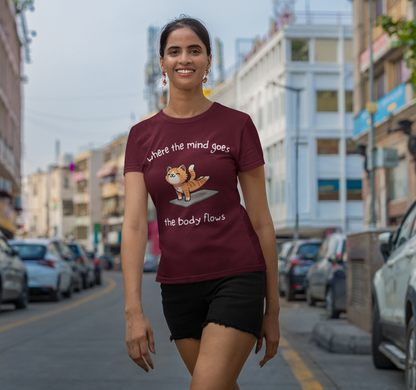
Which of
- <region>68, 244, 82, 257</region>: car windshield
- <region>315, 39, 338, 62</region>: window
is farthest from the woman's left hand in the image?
<region>315, 39, 338, 62</region>: window

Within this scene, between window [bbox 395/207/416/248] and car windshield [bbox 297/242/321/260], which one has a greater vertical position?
window [bbox 395/207/416/248]

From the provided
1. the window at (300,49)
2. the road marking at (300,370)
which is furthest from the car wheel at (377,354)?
the window at (300,49)

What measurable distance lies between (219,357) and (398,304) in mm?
4561

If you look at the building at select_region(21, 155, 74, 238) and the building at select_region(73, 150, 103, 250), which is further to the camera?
the building at select_region(21, 155, 74, 238)

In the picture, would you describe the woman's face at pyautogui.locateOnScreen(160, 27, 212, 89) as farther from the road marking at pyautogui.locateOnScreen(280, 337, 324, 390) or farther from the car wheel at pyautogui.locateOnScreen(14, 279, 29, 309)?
the car wheel at pyautogui.locateOnScreen(14, 279, 29, 309)

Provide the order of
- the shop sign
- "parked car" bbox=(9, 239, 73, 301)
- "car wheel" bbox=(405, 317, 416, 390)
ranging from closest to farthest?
1. "car wheel" bbox=(405, 317, 416, 390)
2. "parked car" bbox=(9, 239, 73, 301)
3. the shop sign

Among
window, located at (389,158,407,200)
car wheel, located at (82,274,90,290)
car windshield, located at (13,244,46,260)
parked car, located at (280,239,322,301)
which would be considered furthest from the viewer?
window, located at (389,158,407,200)

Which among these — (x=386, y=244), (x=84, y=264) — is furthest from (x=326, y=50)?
(x=386, y=244)

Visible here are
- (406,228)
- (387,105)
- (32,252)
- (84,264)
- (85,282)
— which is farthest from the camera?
(387,105)

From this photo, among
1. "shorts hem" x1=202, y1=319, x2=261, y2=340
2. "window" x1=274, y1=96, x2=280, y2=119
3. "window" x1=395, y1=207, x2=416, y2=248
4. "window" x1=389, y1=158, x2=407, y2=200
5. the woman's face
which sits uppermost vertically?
"window" x1=274, y1=96, x2=280, y2=119

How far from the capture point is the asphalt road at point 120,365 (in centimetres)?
766

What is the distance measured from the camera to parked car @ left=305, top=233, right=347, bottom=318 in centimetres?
1487

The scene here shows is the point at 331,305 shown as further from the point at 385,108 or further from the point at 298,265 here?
the point at 385,108

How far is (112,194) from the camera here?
360ft
